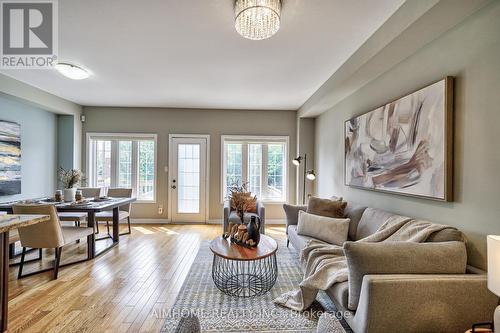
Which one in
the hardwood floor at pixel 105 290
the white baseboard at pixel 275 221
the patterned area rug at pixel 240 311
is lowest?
the hardwood floor at pixel 105 290

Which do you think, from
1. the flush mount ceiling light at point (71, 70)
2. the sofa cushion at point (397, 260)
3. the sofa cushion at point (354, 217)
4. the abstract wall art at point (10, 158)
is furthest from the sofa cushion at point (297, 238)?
the abstract wall art at point (10, 158)

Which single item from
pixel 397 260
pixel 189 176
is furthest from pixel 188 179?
pixel 397 260

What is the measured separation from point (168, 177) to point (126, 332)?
3.71 m

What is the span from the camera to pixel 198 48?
8.73 ft

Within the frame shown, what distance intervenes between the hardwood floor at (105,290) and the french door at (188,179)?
145 cm

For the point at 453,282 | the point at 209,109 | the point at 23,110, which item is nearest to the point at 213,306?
the point at 453,282

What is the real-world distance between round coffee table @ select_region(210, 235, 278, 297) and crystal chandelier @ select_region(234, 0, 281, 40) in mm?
1879

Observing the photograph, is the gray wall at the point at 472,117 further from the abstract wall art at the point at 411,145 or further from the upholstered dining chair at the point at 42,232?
the upholstered dining chair at the point at 42,232

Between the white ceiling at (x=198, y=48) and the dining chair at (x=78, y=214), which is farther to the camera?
the dining chair at (x=78, y=214)

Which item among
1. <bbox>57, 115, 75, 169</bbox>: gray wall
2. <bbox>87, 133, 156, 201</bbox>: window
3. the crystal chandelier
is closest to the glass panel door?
<bbox>87, 133, 156, 201</bbox>: window

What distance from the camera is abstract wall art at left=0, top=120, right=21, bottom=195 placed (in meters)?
3.83

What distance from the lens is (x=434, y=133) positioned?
200 centimetres

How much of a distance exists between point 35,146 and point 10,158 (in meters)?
0.61

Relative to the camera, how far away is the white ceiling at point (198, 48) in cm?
201
